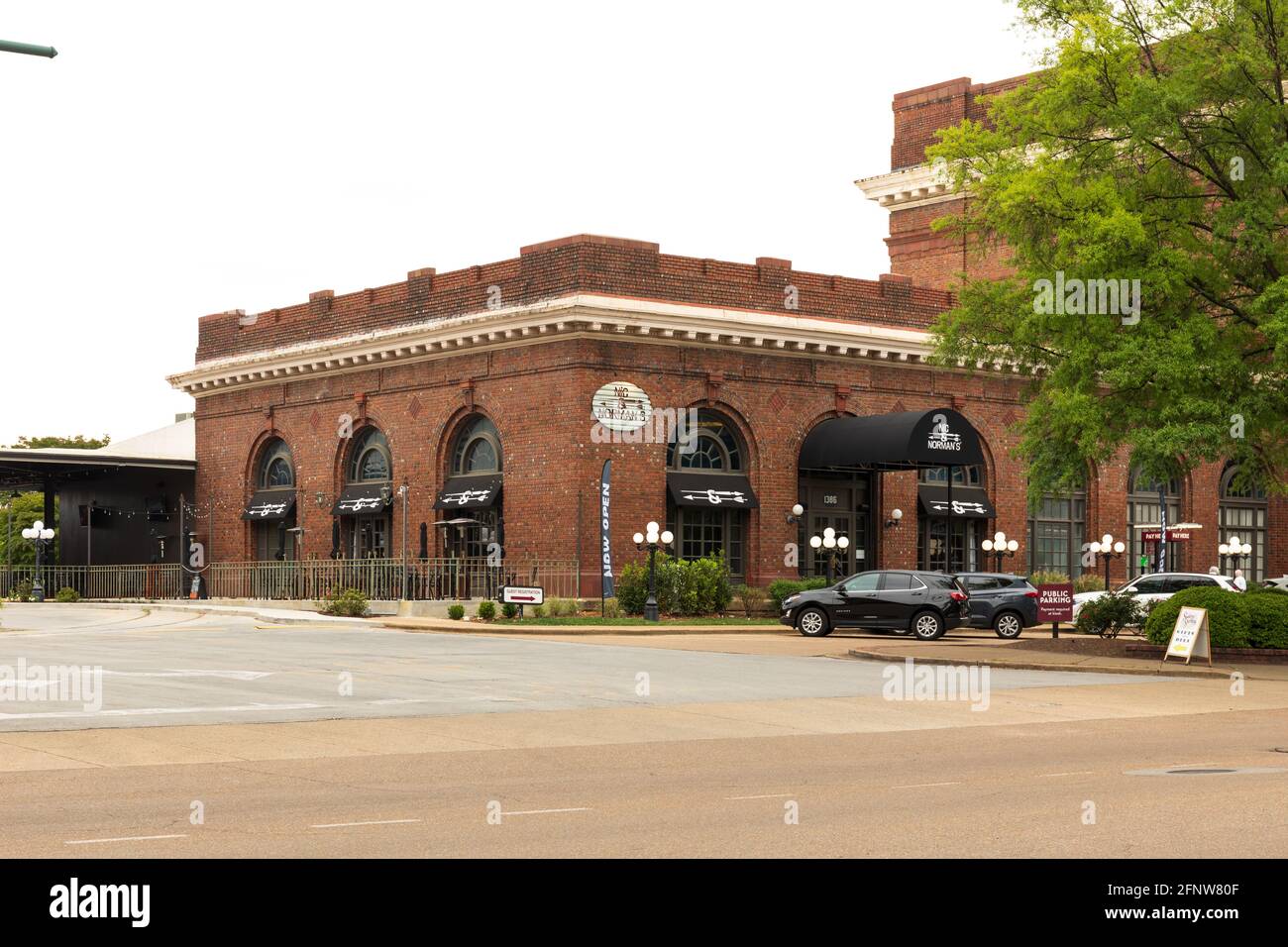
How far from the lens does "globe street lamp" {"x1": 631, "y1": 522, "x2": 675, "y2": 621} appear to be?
133 ft

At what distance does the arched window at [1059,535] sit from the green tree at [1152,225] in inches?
874

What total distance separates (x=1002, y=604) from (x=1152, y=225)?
12.1 meters

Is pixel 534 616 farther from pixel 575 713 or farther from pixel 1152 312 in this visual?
pixel 575 713

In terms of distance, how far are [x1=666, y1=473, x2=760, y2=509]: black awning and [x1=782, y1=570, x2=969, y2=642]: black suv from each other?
799 cm

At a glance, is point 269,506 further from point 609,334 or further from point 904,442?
point 904,442

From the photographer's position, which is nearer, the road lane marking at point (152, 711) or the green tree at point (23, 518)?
the road lane marking at point (152, 711)

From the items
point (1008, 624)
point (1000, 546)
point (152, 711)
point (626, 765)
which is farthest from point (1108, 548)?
point (626, 765)

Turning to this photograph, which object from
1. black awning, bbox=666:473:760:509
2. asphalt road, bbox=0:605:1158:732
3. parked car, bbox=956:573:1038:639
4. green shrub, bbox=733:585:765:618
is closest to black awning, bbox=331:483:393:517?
black awning, bbox=666:473:760:509

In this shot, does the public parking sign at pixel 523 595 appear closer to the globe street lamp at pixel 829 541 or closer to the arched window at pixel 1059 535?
the globe street lamp at pixel 829 541

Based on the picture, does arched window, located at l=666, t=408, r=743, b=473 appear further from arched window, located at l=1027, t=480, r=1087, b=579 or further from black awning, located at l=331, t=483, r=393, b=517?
arched window, located at l=1027, t=480, r=1087, b=579

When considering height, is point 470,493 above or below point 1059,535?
above

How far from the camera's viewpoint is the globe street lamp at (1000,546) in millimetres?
49219

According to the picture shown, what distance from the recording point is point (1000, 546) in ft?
161

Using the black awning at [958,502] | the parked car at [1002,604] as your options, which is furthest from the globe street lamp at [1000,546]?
the parked car at [1002,604]
